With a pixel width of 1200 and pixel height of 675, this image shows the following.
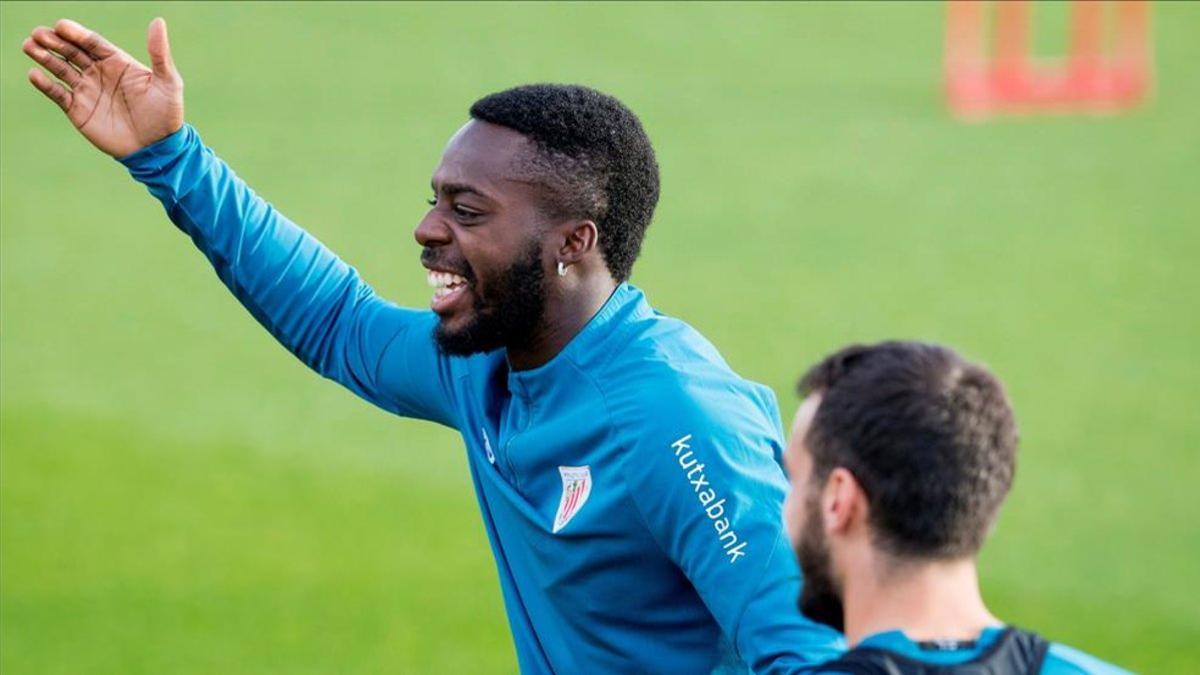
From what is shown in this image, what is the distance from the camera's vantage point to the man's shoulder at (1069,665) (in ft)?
10.5

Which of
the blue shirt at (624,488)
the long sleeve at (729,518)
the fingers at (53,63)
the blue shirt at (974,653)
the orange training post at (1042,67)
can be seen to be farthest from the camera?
the orange training post at (1042,67)

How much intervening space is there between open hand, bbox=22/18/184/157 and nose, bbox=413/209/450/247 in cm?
84

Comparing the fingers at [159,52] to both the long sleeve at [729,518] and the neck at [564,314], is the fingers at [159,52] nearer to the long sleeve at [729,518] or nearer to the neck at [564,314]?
the neck at [564,314]

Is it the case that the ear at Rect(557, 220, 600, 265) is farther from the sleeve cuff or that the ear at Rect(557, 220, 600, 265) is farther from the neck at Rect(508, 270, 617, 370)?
the sleeve cuff

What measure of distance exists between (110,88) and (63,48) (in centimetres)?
16

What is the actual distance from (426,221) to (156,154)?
902 mm

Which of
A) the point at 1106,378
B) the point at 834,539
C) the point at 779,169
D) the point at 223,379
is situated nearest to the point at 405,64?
the point at 779,169

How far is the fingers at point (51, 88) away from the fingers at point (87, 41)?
11 centimetres

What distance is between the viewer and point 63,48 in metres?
5.18

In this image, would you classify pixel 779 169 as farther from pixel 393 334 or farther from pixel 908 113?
pixel 393 334

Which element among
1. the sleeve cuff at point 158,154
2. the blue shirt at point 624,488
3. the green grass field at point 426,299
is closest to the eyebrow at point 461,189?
the blue shirt at point 624,488

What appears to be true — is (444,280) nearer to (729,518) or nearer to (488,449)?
(488,449)

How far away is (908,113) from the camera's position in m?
19.1

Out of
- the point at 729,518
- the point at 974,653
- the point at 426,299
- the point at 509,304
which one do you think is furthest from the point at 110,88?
the point at 426,299
